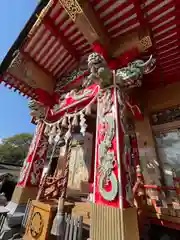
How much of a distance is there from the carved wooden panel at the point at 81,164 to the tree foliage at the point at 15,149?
19.0m

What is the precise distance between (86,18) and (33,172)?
4.73 m

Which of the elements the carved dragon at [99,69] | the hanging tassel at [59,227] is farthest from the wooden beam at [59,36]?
the hanging tassel at [59,227]

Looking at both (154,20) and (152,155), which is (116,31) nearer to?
(154,20)

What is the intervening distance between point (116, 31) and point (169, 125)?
3257 millimetres

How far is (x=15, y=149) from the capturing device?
78.7 feet

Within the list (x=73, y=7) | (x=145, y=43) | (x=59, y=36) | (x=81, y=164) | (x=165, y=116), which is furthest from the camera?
(x=81, y=164)

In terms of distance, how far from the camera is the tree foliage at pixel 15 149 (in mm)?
22828

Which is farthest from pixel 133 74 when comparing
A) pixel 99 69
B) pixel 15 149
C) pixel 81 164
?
pixel 15 149

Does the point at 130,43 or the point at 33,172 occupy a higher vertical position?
the point at 130,43

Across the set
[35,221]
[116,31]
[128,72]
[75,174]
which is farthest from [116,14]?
[75,174]

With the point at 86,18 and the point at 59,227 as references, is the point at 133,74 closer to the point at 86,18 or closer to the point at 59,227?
the point at 86,18

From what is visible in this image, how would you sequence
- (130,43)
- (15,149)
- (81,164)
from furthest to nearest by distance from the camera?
(15,149) → (81,164) → (130,43)

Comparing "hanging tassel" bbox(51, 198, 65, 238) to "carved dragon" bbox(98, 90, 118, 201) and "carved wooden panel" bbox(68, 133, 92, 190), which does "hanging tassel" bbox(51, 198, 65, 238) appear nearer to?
"carved dragon" bbox(98, 90, 118, 201)

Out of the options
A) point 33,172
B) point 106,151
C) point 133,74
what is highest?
point 133,74
